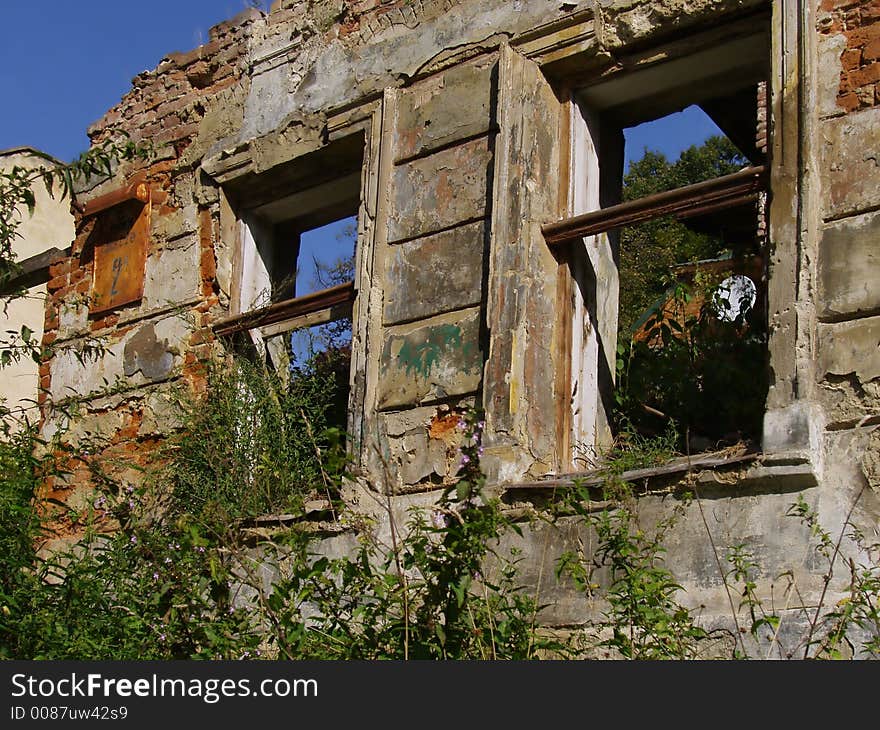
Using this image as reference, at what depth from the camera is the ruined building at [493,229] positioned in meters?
4.77

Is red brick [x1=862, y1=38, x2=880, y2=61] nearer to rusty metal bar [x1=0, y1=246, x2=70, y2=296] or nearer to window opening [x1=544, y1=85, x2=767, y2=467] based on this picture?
window opening [x1=544, y1=85, x2=767, y2=467]

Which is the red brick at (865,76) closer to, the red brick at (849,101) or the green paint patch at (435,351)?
the red brick at (849,101)

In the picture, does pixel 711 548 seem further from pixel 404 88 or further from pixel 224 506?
pixel 404 88

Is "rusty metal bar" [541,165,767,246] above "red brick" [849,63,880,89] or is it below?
below

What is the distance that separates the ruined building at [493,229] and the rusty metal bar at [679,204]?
0.04 ft

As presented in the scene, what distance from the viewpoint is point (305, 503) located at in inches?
238

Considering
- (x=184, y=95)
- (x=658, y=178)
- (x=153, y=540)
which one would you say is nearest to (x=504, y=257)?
(x=153, y=540)

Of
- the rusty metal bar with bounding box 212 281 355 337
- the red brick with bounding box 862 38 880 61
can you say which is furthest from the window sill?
the rusty metal bar with bounding box 212 281 355 337

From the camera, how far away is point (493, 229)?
19.1ft

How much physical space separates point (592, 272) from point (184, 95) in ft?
10.6

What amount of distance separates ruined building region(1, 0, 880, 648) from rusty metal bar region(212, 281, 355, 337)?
0.06 feet

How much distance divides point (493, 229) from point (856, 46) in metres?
1.75

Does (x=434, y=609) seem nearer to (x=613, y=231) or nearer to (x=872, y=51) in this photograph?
(x=613, y=231)

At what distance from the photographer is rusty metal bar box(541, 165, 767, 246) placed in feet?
17.1
